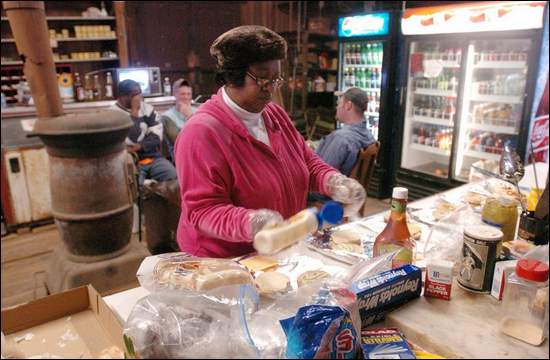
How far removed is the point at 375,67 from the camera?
5332 mm

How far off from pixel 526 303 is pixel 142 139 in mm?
3690

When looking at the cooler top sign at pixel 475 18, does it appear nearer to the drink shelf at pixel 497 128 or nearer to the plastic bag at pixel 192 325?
the drink shelf at pixel 497 128

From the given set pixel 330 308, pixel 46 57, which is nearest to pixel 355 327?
pixel 330 308

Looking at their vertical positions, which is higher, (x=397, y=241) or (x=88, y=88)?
(x=88, y=88)

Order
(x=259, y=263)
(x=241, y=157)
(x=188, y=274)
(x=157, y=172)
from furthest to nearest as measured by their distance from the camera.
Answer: (x=157, y=172) → (x=259, y=263) → (x=241, y=157) → (x=188, y=274)

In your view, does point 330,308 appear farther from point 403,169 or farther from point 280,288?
point 403,169

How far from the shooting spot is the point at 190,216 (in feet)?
4.40

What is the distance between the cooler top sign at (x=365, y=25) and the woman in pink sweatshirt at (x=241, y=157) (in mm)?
3809

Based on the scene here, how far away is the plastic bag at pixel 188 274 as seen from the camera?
1.12 m

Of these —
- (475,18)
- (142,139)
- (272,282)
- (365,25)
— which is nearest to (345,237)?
(272,282)

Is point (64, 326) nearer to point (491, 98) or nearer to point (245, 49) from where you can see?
point (245, 49)

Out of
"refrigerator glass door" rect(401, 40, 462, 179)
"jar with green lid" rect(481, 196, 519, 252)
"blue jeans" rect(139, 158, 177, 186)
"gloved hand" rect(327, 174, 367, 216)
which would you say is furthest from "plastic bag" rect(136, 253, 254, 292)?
"refrigerator glass door" rect(401, 40, 462, 179)

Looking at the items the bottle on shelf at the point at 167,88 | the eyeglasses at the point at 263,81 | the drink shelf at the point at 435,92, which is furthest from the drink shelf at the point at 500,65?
the bottle on shelf at the point at 167,88

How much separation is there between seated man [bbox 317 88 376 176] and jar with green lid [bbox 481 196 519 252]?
1.48 metres
